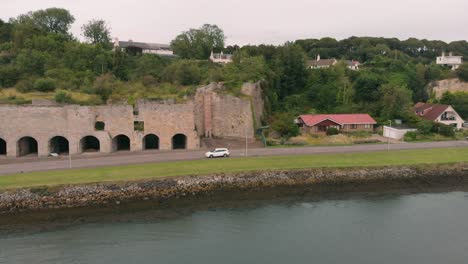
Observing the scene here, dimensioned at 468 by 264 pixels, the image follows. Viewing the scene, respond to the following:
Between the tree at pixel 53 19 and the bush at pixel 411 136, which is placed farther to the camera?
the tree at pixel 53 19

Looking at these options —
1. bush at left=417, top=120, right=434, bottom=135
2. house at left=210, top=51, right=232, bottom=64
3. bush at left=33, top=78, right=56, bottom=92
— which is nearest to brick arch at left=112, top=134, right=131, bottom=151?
bush at left=33, top=78, right=56, bottom=92

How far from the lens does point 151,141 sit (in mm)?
31891

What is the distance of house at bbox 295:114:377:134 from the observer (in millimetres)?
36000

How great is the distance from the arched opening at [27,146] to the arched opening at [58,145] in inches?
57.1

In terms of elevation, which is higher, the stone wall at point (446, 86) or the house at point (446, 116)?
the stone wall at point (446, 86)

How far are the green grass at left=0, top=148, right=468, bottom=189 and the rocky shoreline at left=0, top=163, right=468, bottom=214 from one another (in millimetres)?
566

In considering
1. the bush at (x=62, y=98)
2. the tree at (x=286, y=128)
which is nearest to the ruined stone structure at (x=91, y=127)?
the bush at (x=62, y=98)

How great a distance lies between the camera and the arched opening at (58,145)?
29263 mm

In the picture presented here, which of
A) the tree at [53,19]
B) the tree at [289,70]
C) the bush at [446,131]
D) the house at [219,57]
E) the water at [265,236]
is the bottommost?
the water at [265,236]

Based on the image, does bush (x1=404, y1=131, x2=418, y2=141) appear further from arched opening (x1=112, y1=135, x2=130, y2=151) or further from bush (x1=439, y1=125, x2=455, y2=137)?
arched opening (x1=112, y1=135, x2=130, y2=151)

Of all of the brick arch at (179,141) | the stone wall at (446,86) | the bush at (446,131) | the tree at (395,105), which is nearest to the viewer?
the brick arch at (179,141)

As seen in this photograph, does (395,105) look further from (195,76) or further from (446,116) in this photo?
(195,76)

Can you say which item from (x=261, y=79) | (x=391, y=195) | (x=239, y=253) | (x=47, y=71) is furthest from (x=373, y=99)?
(x=47, y=71)

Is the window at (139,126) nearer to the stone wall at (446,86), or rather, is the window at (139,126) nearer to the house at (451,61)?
the stone wall at (446,86)
